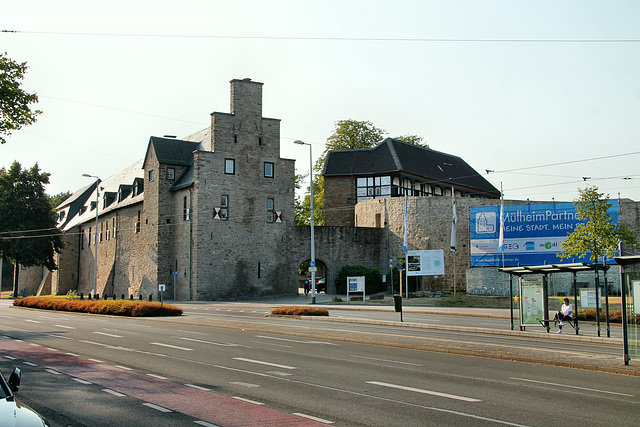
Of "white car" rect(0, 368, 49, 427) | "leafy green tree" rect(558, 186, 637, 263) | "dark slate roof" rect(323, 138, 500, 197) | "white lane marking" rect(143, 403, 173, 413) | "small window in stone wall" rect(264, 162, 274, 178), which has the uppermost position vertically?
"dark slate roof" rect(323, 138, 500, 197)

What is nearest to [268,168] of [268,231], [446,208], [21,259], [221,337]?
[268,231]

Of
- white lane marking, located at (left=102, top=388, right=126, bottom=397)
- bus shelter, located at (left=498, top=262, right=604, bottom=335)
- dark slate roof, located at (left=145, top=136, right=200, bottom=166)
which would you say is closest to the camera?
white lane marking, located at (left=102, top=388, right=126, bottom=397)

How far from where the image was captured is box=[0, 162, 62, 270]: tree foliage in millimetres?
67875

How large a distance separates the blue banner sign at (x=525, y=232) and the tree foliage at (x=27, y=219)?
1848 inches

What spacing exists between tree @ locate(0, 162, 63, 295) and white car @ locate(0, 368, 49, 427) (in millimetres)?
68100

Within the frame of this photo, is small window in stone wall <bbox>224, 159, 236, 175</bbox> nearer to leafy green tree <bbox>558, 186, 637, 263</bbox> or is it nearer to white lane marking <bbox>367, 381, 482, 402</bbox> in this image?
leafy green tree <bbox>558, 186, 637, 263</bbox>

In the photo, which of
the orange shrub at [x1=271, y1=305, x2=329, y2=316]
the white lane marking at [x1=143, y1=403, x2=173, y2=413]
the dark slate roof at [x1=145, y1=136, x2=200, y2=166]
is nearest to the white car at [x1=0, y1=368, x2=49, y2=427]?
the white lane marking at [x1=143, y1=403, x2=173, y2=413]

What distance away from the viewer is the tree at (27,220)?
222 feet

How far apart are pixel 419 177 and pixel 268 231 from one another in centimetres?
1915

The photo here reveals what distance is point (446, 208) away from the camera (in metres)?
53.2

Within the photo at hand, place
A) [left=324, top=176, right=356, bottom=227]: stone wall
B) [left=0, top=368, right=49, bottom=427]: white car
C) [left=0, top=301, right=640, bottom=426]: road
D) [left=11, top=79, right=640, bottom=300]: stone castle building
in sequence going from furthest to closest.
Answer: [left=324, top=176, right=356, bottom=227]: stone wall
[left=11, top=79, right=640, bottom=300]: stone castle building
[left=0, top=301, right=640, bottom=426]: road
[left=0, top=368, right=49, bottom=427]: white car

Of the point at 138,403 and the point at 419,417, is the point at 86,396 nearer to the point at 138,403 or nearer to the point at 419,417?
the point at 138,403

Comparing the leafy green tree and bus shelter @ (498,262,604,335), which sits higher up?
the leafy green tree

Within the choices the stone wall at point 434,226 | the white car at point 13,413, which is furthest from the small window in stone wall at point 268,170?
the white car at point 13,413
